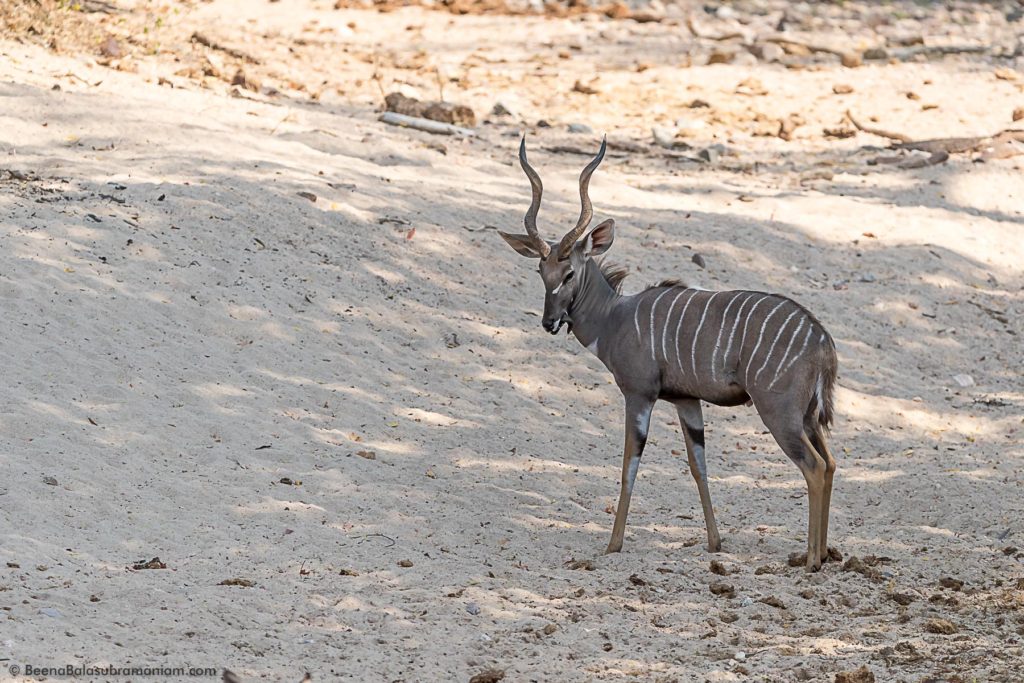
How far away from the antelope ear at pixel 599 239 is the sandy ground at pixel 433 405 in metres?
1.41

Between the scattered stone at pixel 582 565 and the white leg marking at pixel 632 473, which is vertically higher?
the white leg marking at pixel 632 473

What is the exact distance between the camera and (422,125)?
13.2 meters

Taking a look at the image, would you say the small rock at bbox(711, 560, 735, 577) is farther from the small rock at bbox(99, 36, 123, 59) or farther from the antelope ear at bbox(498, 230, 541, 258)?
the small rock at bbox(99, 36, 123, 59)

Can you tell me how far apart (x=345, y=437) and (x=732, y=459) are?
2521mm

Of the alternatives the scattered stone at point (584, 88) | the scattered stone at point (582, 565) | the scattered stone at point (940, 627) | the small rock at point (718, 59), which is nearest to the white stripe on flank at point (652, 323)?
the scattered stone at point (582, 565)

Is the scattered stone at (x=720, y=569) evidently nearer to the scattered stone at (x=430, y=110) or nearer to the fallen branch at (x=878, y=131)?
the scattered stone at (x=430, y=110)

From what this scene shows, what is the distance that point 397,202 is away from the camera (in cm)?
1064

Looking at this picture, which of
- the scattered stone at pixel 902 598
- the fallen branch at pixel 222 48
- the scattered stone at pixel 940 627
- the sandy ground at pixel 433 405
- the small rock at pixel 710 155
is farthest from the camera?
the fallen branch at pixel 222 48

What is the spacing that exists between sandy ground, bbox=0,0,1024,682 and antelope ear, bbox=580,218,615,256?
4.63 ft

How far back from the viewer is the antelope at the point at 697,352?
251 inches

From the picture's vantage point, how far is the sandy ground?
17.8ft

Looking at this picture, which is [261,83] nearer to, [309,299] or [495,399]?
[309,299]

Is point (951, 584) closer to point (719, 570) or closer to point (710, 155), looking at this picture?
point (719, 570)

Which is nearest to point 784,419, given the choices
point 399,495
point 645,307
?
point 645,307
